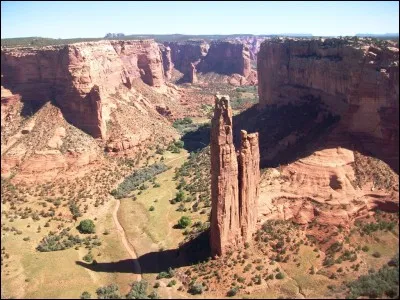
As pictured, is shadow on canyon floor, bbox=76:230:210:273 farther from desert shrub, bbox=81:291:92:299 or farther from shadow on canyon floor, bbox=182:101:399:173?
shadow on canyon floor, bbox=182:101:399:173

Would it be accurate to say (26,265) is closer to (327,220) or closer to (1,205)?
(1,205)

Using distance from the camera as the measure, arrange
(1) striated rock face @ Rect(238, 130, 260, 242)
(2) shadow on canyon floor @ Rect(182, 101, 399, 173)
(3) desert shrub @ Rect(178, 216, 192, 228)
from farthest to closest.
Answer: (3) desert shrub @ Rect(178, 216, 192, 228) → (2) shadow on canyon floor @ Rect(182, 101, 399, 173) → (1) striated rock face @ Rect(238, 130, 260, 242)

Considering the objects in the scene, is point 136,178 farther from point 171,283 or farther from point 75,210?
point 171,283

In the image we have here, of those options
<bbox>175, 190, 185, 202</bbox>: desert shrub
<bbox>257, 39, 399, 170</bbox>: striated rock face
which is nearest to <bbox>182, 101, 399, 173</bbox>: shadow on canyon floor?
<bbox>257, 39, 399, 170</bbox>: striated rock face

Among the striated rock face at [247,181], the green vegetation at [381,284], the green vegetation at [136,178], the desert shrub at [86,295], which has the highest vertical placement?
the striated rock face at [247,181]

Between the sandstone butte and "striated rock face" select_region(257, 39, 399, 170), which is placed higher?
"striated rock face" select_region(257, 39, 399, 170)

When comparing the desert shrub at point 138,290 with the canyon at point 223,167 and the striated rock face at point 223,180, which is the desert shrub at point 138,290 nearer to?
the canyon at point 223,167

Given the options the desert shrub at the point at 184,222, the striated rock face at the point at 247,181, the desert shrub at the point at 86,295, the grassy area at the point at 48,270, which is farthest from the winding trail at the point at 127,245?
the striated rock face at the point at 247,181
